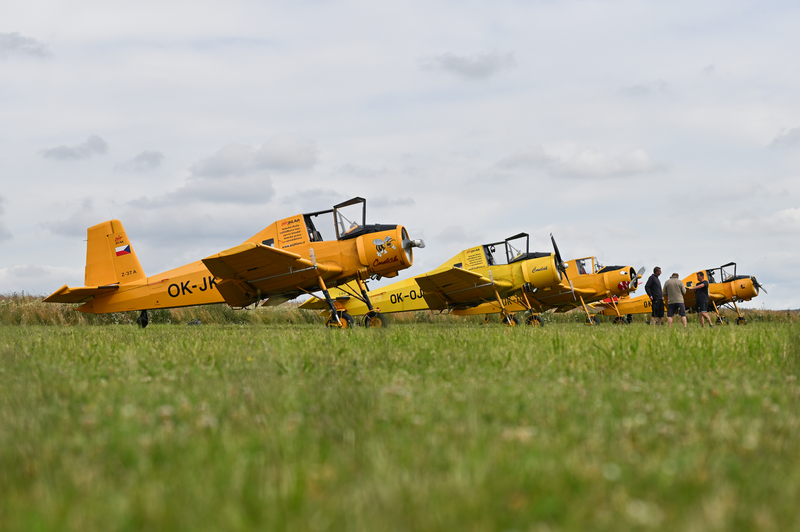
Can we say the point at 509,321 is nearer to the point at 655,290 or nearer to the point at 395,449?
the point at 655,290

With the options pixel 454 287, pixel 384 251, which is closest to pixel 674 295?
pixel 454 287

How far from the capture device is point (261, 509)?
1.83 m

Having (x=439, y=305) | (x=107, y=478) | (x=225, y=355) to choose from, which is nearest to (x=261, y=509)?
(x=107, y=478)

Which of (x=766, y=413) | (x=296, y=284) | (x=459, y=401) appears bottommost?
(x=766, y=413)

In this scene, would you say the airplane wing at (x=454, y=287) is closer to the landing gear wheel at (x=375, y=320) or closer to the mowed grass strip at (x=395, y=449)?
the landing gear wheel at (x=375, y=320)

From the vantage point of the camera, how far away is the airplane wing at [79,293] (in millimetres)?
15719

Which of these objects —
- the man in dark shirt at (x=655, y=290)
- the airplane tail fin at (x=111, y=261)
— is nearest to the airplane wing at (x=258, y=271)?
the airplane tail fin at (x=111, y=261)

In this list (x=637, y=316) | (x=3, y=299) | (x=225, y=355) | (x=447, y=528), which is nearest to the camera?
(x=447, y=528)

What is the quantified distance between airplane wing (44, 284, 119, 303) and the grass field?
1225cm

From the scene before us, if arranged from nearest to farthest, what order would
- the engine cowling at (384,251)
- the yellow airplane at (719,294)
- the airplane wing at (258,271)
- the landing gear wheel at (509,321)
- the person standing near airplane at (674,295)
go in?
the airplane wing at (258,271), the engine cowling at (384,251), the person standing near airplane at (674,295), the landing gear wheel at (509,321), the yellow airplane at (719,294)

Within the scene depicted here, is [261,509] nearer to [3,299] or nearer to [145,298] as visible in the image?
[145,298]

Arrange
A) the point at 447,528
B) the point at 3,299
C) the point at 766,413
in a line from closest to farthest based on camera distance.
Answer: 1. the point at 447,528
2. the point at 766,413
3. the point at 3,299

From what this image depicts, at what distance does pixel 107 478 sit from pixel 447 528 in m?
1.29

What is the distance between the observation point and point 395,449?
243 cm
